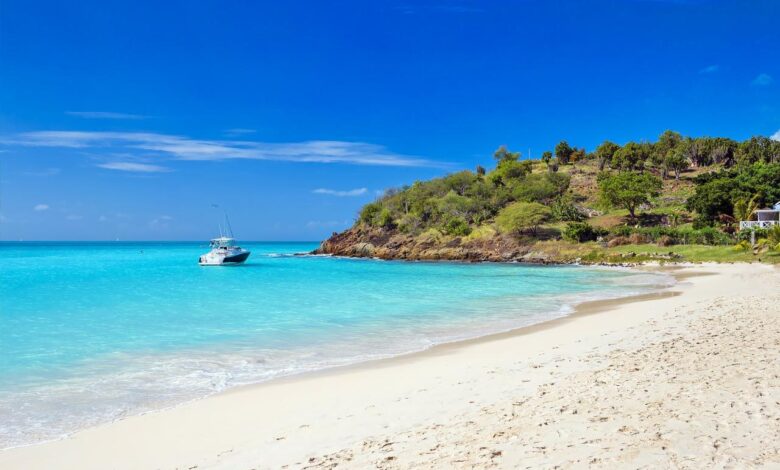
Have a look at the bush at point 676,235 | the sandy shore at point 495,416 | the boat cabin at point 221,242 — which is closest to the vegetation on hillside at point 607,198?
the bush at point 676,235

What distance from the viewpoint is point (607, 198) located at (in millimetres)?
75375

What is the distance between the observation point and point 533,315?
19969 mm

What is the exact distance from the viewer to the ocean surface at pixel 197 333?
33.0 ft

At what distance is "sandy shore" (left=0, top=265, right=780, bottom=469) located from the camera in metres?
5.61

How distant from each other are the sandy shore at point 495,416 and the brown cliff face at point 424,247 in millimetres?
54466

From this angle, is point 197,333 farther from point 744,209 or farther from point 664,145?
point 664,145

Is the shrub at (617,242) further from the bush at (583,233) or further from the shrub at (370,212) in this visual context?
the shrub at (370,212)

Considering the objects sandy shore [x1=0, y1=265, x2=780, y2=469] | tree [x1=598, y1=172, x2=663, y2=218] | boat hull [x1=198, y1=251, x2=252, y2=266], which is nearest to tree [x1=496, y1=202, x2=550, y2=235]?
tree [x1=598, y1=172, x2=663, y2=218]

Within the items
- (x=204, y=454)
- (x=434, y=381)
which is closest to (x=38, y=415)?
(x=204, y=454)

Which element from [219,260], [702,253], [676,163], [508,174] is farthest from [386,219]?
[676,163]

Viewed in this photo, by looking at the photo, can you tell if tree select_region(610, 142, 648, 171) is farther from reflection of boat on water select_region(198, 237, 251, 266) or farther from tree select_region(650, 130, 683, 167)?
reflection of boat on water select_region(198, 237, 251, 266)

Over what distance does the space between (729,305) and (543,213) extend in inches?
2135

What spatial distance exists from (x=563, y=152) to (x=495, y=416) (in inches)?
4644

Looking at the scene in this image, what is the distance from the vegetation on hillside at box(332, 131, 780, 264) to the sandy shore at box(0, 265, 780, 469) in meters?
42.2
